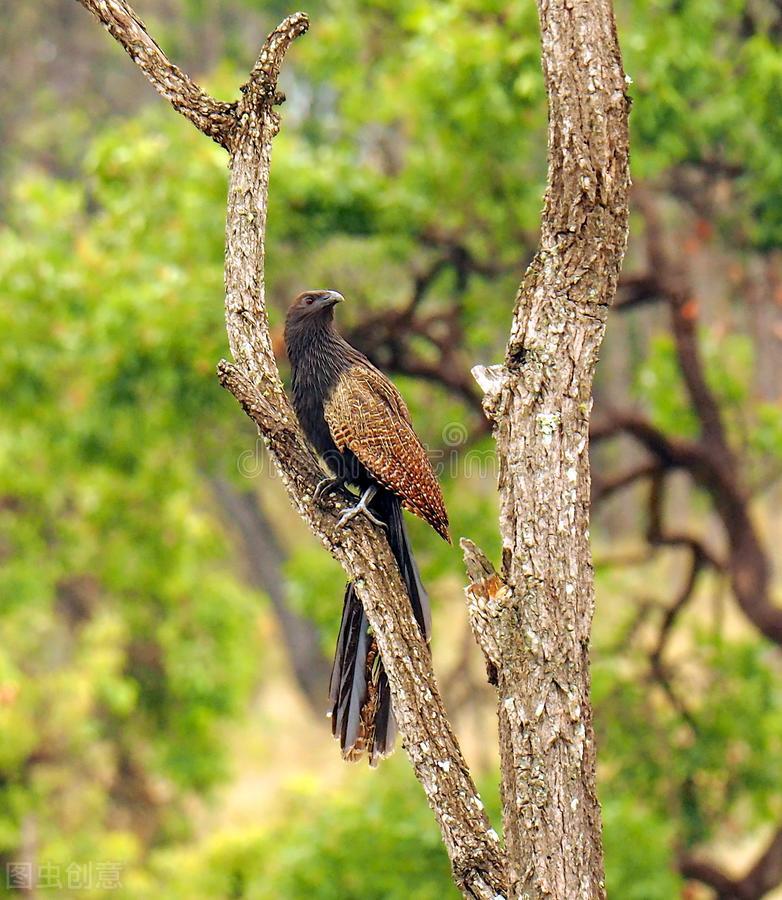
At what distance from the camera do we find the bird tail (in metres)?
3.30

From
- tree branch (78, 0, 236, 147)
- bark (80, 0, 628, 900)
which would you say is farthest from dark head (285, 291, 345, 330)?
bark (80, 0, 628, 900)

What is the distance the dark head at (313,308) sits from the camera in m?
4.37

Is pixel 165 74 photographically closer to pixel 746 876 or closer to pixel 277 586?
pixel 746 876

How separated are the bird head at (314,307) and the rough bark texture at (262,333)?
1.03 m

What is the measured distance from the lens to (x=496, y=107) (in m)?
6.61

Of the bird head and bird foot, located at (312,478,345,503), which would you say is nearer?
bird foot, located at (312,478,345,503)

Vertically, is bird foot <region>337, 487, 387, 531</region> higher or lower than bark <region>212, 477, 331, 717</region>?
lower

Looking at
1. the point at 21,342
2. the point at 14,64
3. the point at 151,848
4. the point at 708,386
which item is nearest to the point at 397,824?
the point at 708,386

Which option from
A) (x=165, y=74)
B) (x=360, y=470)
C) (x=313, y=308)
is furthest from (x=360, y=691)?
(x=165, y=74)

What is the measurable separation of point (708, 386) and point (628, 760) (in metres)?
2.27

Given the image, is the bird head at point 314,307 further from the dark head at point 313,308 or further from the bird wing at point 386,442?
the bird wing at point 386,442

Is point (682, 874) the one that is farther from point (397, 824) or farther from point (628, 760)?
point (397, 824)

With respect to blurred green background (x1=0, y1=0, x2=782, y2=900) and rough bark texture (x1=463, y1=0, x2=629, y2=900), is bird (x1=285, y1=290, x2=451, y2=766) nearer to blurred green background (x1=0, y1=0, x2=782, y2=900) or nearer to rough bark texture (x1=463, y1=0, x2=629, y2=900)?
rough bark texture (x1=463, y1=0, x2=629, y2=900)

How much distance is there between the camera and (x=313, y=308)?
4383 mm
